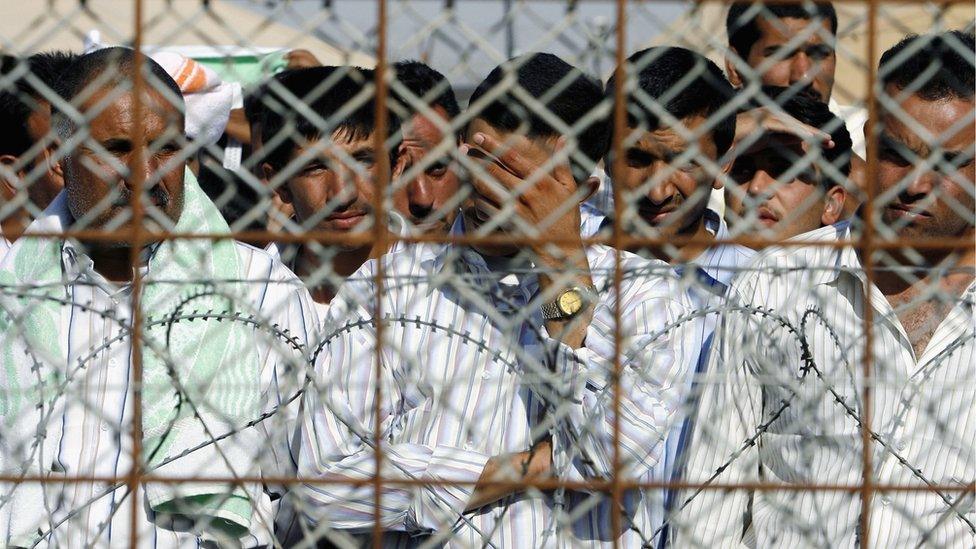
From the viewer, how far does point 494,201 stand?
2.11 metres

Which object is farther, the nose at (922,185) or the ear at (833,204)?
the ear at (833,204)

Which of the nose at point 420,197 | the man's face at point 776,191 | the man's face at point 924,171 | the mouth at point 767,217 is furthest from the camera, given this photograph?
the nose at point 420,197

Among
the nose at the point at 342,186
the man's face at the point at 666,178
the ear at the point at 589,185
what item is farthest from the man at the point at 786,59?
the nose at the point at 342,186

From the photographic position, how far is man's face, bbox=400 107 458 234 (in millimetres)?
2900

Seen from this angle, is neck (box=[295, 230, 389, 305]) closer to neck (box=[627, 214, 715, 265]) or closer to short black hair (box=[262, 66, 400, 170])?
short black hair (box=[262, 66, 400, 170])

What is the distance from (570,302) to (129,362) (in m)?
0.73

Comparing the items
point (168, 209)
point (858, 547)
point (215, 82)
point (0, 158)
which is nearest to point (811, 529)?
point (858, 547)

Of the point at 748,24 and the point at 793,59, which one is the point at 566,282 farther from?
the point at 748,24

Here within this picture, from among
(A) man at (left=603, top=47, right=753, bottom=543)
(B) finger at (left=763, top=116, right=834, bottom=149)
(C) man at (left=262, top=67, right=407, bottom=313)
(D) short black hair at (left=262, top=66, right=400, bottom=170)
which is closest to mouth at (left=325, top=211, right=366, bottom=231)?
(C) man at (left=262, top=67, right=407, bottom=313)

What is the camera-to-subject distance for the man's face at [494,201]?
6.88ft

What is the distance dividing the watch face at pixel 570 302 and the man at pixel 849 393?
0.27 m

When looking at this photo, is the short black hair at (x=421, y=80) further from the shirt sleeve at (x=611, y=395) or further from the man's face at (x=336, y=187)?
the shirt sleeve at (x=611, y=395)

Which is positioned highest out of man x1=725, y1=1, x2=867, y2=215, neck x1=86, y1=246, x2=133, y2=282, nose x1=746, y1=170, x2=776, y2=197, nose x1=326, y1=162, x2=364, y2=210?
man x1=725, y1=1, x2=867, y2=215

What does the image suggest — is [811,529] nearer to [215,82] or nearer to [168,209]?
[168,209]
